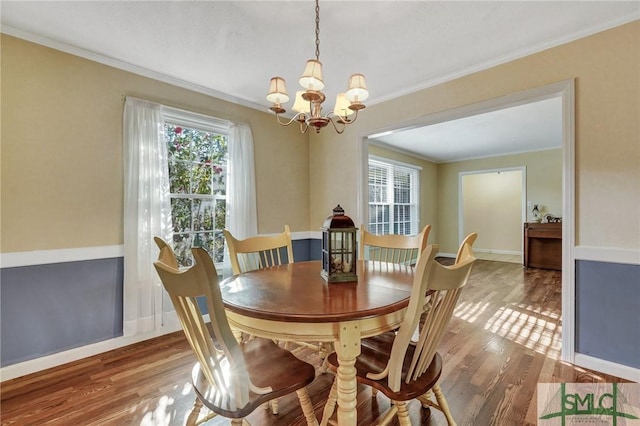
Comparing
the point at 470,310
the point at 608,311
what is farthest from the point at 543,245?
the point at 608,311

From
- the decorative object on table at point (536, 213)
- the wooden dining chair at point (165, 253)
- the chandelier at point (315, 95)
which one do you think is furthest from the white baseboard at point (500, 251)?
the wooden dining chair at point (165, 253)

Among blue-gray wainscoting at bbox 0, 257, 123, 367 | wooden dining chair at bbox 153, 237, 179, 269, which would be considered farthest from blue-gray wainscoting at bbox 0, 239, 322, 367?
wooden dining chair at bbox 153, 237, 179, 269

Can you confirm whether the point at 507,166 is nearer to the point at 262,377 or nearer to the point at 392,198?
the point at 392,198

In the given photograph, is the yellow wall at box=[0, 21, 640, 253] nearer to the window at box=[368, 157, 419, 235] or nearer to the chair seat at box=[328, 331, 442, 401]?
the chair seat at box=[328, 331, 442, 401]

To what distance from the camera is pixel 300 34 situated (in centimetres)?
208

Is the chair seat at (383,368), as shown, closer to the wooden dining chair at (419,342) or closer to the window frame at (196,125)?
the wooden dining chair at (419,342)

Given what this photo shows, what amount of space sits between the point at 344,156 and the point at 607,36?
2434 mm

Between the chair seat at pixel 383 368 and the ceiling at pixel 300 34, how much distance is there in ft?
6.54

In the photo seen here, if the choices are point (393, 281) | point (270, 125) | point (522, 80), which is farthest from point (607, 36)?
point (270, 125)

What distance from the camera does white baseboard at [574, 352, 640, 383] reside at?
193cm

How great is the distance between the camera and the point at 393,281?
1.54 meters

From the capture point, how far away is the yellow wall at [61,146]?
79.8 inches

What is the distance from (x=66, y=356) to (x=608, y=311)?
401 centimetres

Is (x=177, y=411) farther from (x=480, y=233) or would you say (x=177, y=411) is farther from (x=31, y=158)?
(x=480, y=233)
